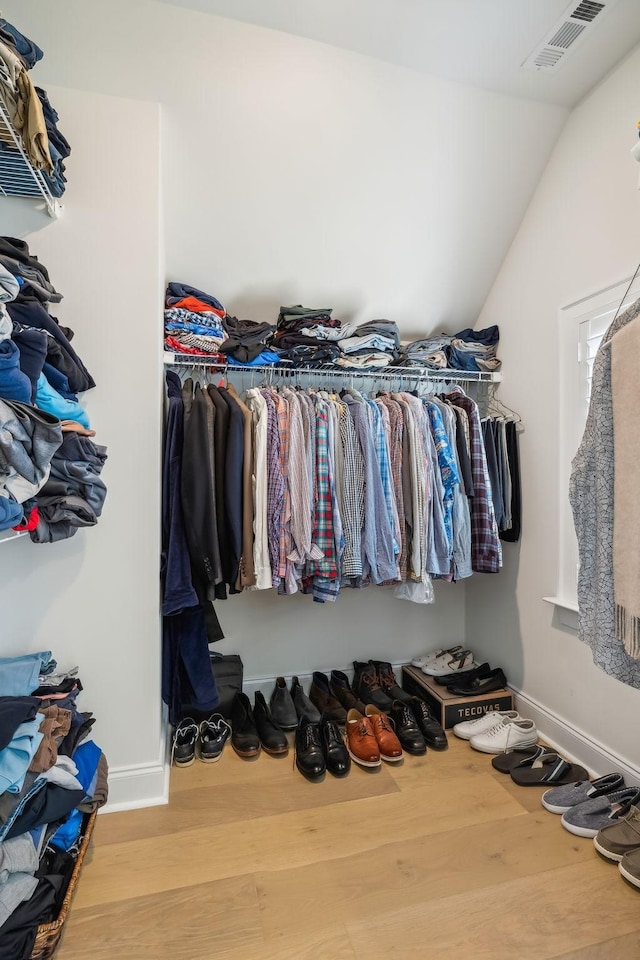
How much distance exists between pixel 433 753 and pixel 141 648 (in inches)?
52.2

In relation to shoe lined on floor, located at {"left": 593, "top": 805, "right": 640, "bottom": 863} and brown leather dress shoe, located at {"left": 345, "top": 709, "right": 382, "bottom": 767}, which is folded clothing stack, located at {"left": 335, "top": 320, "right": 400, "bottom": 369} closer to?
brown leather dress shoe, located at {"left": 345, "top": 709, "right": 382, "bottom": 767}

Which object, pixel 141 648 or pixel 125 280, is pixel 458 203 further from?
pixel 141 648

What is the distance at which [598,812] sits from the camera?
1.63 metres

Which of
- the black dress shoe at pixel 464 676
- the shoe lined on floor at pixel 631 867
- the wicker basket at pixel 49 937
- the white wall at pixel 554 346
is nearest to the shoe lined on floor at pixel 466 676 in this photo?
the black dress shoe at pixel 464 676

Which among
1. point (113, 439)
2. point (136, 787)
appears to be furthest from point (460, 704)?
point (113, 439)

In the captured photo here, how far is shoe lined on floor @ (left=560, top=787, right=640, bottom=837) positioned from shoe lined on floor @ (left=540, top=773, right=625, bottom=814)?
0.10 ft

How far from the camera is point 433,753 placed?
6.89ft

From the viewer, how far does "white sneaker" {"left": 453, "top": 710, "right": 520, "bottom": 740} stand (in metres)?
2.18

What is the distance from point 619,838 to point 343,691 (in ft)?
4.04

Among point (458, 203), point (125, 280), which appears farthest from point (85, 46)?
point (458, 203)

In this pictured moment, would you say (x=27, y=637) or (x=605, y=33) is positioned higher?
(x=605, y=33)

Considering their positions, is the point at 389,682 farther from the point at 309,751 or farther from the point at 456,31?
the point at 456,31

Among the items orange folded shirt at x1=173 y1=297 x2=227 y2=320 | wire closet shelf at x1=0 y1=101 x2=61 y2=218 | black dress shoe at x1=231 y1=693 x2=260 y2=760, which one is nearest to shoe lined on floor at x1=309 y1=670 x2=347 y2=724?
black dress shoe at x1=231 y1=693 x2=260 y2=760

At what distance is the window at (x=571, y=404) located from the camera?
2.01 meters
